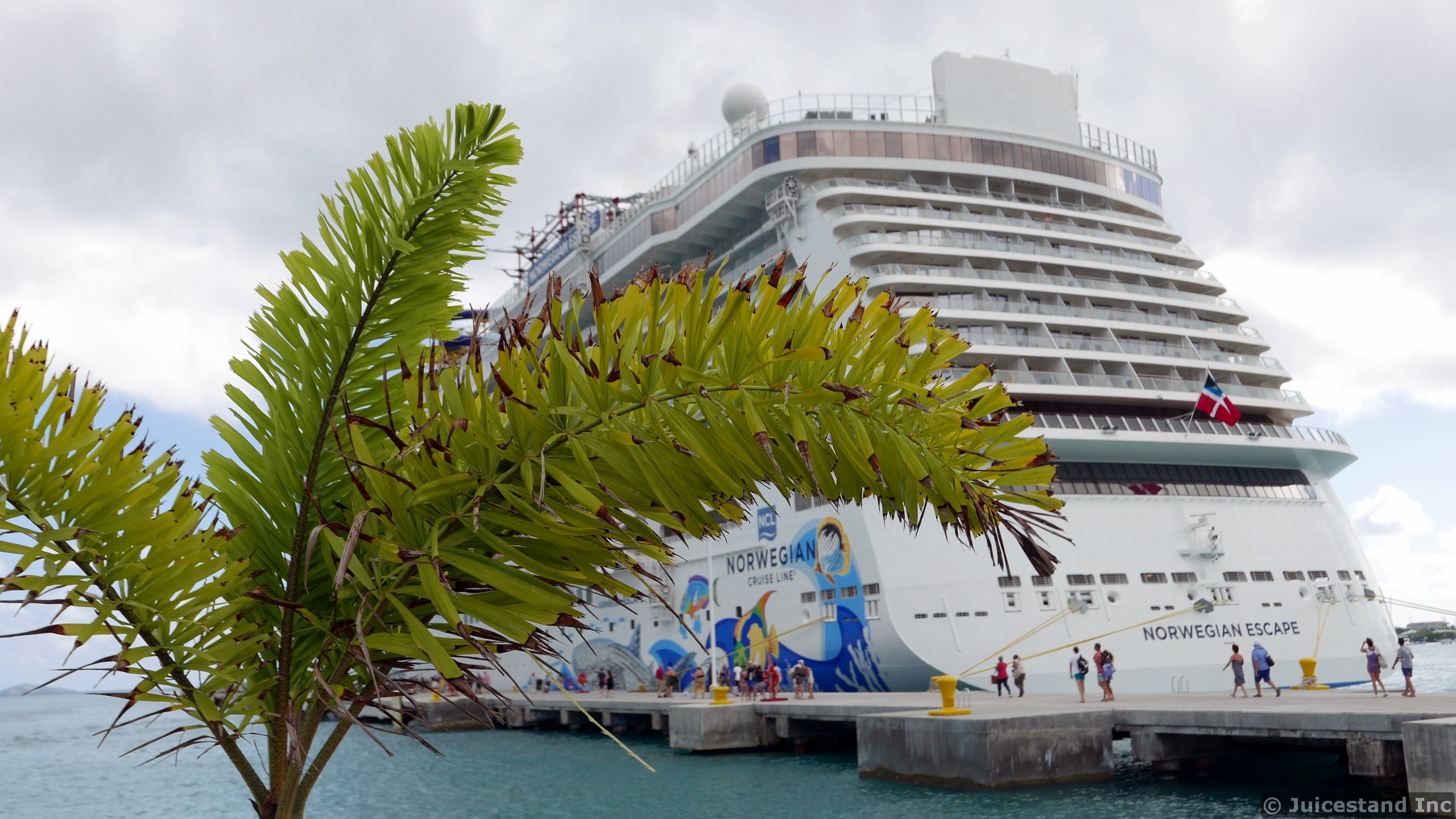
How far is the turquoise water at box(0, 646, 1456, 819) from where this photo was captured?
17531mm

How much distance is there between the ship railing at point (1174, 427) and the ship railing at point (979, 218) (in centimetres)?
687

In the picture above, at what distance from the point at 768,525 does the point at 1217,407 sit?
38.5 ft

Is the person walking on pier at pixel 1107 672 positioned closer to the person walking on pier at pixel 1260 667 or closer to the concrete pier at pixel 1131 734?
the concrete pier at pixel 1131 734

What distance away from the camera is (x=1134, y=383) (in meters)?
28.8

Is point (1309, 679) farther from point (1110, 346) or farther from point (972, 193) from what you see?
point (972, 193)

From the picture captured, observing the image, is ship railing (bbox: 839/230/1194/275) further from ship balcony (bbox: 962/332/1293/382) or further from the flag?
the flag

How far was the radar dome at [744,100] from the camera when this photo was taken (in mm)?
40188

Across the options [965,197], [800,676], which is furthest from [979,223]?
[800,676]

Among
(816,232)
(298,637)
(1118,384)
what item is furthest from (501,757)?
(298,637)

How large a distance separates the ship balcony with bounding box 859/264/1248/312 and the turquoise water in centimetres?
1239

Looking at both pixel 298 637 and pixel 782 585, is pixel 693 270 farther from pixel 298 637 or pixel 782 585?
pixel 782 585

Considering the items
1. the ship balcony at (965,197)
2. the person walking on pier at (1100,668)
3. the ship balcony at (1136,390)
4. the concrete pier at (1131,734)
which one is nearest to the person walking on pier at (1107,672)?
the person walking on pier at (1100,668)

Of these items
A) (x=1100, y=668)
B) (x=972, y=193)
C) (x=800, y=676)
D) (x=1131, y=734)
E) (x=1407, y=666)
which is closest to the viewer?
(x=1131, y=734)

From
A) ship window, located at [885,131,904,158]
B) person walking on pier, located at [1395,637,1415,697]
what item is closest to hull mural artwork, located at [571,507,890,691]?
person walking on pier, located at [1395,637,1415,697]
